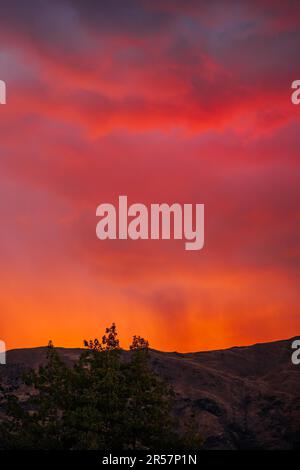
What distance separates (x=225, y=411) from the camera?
121m

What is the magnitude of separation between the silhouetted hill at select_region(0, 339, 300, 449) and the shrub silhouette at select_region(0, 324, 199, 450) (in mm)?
41676

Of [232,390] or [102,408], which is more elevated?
[232,390]

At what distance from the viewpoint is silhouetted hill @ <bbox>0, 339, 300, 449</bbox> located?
374 feet

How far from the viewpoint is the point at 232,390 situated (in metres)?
130

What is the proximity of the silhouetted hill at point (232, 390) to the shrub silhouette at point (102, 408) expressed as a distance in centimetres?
4168

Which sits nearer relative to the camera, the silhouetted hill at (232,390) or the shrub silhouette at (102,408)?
the shrub silhouette at (102,408)

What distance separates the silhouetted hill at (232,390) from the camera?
113944 millimetres

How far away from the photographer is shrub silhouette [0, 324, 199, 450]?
5556 cm

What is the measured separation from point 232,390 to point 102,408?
252ft

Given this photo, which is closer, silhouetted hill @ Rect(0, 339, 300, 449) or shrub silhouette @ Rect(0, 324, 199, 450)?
shrub silhouette @ Rect(0, 324, 199, 450)
